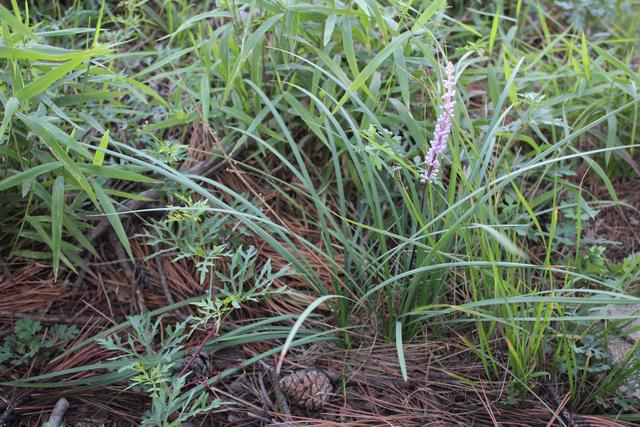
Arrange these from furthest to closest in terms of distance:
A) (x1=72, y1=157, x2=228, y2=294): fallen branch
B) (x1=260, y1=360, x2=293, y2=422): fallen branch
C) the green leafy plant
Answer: (x1=72, y1=157, x2=228, y2=294): fallen branch < the green leafy plant < (x1=260, y1=360, x2=293, y2=422): fallen branch

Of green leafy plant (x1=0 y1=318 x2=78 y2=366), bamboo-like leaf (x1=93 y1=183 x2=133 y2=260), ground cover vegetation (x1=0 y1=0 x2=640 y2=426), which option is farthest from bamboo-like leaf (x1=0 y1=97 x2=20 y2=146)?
green leafy plant (x1=0 y1=318 x2=78 y2=366)

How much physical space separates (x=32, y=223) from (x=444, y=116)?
111 centimetres

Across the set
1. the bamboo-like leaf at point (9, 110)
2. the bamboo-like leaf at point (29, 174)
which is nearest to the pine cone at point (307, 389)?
the bamboo-like leaf at point (29, 174)

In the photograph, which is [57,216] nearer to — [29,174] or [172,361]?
[29,174]

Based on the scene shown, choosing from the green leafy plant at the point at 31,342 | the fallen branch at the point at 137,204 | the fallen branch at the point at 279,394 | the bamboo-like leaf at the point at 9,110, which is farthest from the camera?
the fallen branch at the point at 137,204

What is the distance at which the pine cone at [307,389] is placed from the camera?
158cm

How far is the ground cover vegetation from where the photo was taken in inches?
61.3

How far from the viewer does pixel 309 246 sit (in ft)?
6.04

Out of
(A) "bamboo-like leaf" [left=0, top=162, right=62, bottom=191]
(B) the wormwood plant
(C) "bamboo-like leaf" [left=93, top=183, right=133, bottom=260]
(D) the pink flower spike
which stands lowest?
(B) the wormwood plant

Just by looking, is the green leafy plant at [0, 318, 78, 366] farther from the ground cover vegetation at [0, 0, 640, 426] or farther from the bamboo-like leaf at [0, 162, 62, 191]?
the bamboo-like leaf at [0, 162, 62, 191]

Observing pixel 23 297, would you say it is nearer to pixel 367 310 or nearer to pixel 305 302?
pixel 305 302

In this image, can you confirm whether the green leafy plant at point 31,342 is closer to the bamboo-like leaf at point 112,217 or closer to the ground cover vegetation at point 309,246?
the ground cover vegetation at point 309,246

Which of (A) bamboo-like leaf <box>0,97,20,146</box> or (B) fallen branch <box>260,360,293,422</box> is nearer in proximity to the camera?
(A) bamboo-like leaf <box>0,97,20,146</box>

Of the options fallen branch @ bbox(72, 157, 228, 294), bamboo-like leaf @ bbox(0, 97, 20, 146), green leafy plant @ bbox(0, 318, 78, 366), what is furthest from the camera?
fallen branch @ bbox(72, 157, 228, 294)
